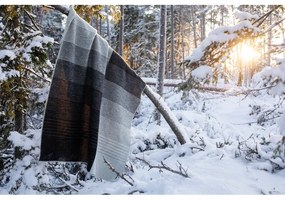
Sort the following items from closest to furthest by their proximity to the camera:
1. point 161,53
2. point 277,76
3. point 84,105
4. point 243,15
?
1. point 277,76
2. point 84,105
3. point 243,15
4. point 161,53

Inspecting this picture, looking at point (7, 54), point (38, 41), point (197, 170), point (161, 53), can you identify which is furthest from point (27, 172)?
point (161, 53)

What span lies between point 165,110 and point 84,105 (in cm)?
160

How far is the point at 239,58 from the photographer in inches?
151

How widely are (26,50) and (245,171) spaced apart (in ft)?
8.69

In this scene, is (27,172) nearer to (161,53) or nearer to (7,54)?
(7,54)

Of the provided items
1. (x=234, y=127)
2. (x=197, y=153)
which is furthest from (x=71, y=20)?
(x=234, y=127)

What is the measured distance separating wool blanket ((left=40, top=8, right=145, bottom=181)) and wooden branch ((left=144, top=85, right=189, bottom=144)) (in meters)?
1.01

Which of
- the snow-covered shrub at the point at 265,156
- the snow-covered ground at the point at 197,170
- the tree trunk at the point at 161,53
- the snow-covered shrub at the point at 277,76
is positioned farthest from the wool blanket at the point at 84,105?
the tree trunk at the point at 161,53

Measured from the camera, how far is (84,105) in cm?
276

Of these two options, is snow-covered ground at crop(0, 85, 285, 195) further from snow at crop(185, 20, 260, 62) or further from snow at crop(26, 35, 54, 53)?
snow at crop(26, 35, 54, 53)

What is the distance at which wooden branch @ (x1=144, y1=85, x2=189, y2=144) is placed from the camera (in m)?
3.98

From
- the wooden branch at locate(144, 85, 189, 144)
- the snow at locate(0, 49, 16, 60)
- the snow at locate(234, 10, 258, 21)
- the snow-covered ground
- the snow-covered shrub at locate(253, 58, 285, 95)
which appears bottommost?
the snow-covered ground

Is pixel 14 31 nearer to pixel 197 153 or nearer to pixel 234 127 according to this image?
pixel 197 153

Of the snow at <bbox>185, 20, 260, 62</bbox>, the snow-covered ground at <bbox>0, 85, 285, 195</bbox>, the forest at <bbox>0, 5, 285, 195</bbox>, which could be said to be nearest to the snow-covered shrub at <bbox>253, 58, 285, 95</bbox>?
the forest at <bbox>0, 5, 285, 195</bbox>
